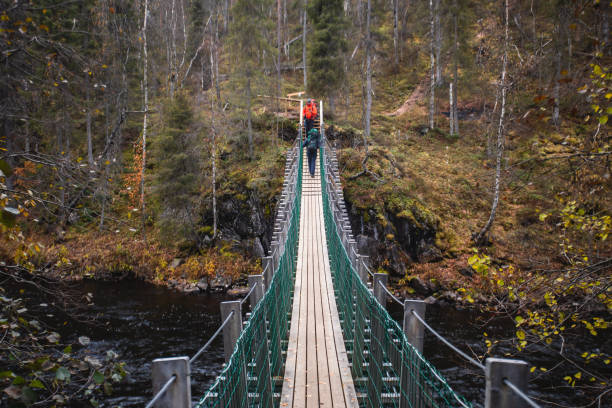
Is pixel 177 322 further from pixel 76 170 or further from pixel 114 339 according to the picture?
pixel 76 170

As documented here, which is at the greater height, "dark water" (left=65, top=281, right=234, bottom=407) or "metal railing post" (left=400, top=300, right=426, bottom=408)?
"metal railing post" (left=400, top=300, right=426, bottom=408)

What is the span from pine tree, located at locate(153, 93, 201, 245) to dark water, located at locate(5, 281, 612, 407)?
2.83 m

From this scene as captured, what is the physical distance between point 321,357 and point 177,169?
476 inches

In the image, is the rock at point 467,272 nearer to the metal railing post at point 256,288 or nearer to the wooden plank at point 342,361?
the wooden plank at point 342,361

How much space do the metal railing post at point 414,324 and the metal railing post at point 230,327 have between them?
1.16 m

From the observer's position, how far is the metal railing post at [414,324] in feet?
6.98

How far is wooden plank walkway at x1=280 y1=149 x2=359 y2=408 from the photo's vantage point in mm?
3105

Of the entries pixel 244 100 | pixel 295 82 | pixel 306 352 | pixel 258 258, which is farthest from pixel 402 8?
pixel 306 352

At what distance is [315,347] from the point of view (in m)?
3.97

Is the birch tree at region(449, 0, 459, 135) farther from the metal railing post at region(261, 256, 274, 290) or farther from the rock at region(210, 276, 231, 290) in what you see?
the metal railing post at region(261, 256, 274, 290)

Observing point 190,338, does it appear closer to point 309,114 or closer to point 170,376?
point 309,114

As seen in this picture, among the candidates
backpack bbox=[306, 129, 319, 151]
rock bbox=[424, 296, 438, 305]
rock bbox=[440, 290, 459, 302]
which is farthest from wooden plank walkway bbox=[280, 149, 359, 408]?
rock bbox=[440, 290, 459, 302]

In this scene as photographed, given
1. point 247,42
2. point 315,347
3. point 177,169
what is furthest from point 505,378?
point 247,42

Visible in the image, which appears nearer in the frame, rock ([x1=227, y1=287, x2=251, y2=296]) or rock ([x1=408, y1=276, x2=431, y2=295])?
rock ([x1=408, y1=276, x2=431, y2=295])
